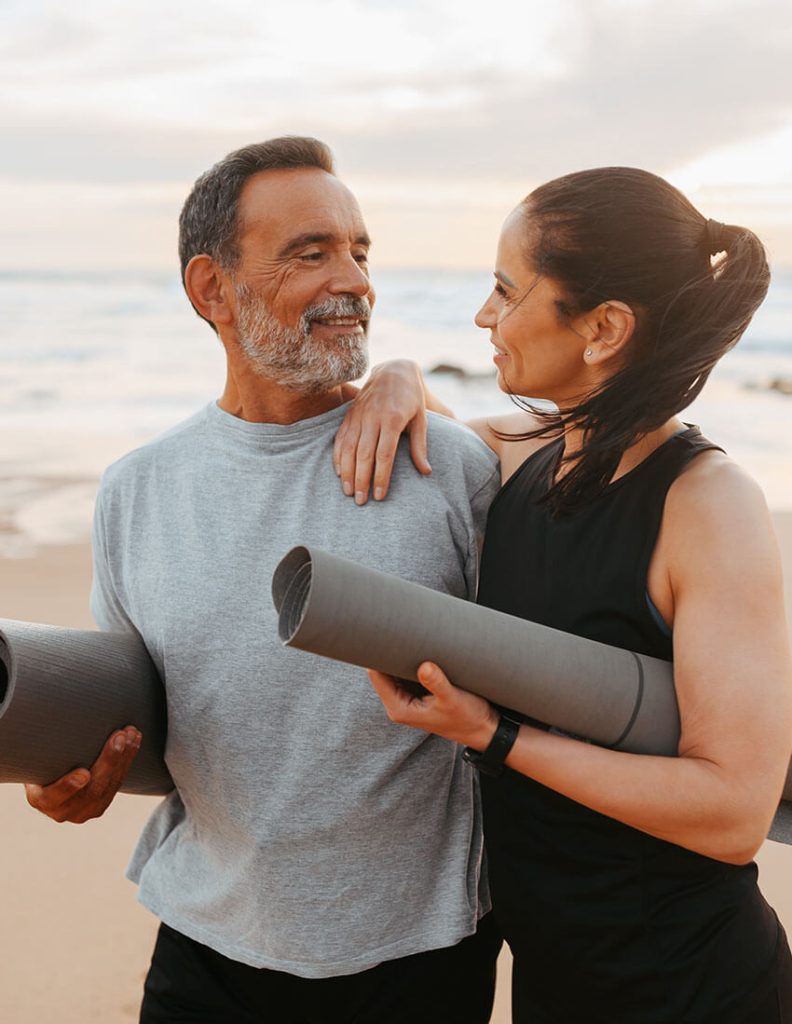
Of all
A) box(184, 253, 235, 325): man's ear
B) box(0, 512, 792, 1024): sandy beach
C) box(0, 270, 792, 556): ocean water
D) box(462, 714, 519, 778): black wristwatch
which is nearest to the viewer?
box(462, 714, 519, 778): black wristwatch

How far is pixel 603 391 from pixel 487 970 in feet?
3.52

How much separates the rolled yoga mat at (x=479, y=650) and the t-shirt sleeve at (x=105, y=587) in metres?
0.69

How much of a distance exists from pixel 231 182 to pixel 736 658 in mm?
1264

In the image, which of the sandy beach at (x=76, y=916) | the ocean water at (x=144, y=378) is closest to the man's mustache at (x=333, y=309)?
the sandy beach at (x=76, y=916)

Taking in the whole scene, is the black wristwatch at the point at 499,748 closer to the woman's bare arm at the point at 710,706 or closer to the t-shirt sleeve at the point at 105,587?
the woman's bare arm at the point at 710,706

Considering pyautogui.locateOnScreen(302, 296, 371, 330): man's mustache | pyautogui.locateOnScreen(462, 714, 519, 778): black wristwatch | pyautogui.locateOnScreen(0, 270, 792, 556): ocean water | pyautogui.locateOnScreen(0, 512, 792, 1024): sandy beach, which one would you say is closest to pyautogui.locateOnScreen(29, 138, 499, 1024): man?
pyautogui.locateOnScreen(302, 296, 371, 330): man's mustache

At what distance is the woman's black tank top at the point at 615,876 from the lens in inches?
63.5

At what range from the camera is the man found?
6.25 ft

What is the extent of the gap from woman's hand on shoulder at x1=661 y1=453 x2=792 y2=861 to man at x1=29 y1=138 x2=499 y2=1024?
538 mm

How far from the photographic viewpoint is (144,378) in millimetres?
14188

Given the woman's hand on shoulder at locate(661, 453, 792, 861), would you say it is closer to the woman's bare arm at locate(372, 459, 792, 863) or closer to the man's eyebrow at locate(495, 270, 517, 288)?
the woman's bare arm at locate(372, 459, 792, 863)

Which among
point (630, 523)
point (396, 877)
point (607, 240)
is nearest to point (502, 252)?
point (607, 240)

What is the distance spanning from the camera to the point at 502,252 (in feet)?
5.75

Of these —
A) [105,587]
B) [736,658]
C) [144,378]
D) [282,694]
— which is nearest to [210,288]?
[105,587]
